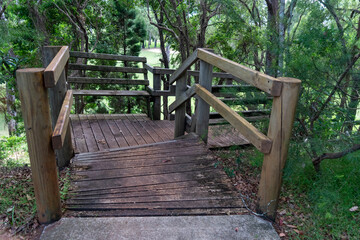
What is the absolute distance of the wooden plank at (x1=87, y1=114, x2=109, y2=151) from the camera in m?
4.61

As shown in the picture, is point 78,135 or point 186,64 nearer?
point 186,64

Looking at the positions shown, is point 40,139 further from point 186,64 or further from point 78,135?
point 78,135

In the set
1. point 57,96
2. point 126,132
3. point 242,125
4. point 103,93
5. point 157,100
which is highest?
point 57,96

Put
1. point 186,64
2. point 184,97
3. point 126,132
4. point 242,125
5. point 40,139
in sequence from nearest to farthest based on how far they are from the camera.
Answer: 1. point 40,139
2. point 242,125
3. point 186,64
4. point 184,97
5. point 126,132

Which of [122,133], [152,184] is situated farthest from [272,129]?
[122,133]

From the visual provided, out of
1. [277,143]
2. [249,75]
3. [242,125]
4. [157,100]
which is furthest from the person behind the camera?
[157,100]

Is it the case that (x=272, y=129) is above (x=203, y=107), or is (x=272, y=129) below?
above

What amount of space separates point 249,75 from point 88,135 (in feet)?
11.3

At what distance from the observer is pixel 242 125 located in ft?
8.36

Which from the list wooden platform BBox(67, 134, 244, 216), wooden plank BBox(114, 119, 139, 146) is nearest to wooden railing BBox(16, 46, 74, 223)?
wooden platform BBox(67, 134, 244, 216)

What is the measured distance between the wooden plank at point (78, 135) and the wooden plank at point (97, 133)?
21 centimetres

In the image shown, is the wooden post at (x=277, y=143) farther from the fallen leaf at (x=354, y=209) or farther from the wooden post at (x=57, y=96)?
the wooden post at (x=57, y=96)

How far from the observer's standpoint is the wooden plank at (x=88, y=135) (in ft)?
14.6

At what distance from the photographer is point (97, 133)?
5.18 m
